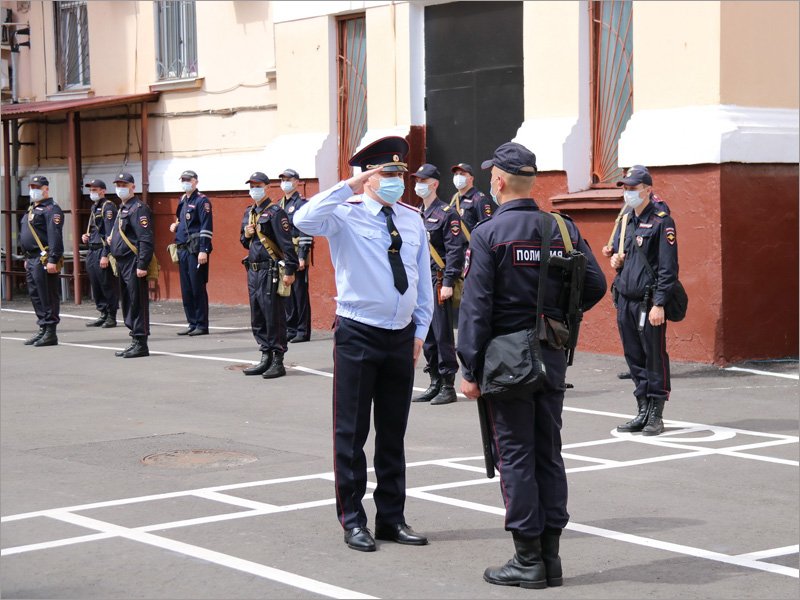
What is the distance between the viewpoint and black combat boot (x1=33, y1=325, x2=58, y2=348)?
17.2 m

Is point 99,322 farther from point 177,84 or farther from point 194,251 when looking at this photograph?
point 177,84

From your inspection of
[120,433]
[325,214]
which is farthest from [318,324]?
[325,214]

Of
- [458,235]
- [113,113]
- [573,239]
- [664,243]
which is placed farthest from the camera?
[113,113]

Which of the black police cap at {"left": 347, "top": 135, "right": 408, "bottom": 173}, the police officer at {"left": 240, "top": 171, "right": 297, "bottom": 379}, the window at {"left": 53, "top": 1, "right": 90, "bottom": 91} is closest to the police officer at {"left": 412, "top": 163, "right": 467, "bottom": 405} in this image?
the police officer at {"left": 240, "top": 171, "right": 297, "bottom": 379}

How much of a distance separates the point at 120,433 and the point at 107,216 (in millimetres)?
9182

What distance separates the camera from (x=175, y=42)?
78.9ft

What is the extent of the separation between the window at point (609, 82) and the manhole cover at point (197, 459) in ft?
25.2

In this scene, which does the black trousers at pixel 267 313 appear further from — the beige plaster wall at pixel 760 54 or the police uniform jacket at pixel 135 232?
the beige plaster wall at pixel 760 54

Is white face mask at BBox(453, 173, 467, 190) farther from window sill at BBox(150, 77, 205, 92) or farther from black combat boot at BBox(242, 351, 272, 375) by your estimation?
window sill at BBox(150, 77, 205, 92)

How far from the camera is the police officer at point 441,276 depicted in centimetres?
1212

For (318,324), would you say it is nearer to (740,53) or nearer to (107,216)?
(107,216)

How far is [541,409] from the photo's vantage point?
6.27 meters

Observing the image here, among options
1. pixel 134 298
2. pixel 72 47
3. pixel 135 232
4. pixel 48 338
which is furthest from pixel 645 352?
pixel 72 47

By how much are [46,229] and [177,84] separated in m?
7.56
